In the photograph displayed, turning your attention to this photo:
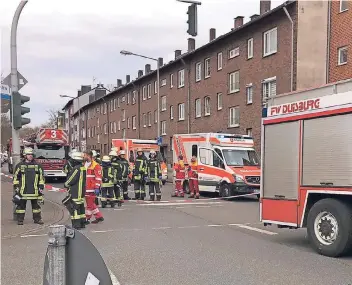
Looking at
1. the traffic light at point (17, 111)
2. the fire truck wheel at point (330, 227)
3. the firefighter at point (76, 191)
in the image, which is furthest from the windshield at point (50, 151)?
the fire truck wheel at point (330, 227)

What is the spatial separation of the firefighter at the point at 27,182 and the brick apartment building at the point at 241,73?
15063 mm

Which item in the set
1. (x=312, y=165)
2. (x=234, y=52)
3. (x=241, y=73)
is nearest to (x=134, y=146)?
(x=241, y=73)

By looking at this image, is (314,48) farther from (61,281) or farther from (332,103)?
(61,281)

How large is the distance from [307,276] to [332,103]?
9.49 feet

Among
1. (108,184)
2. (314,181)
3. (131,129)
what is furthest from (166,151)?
(314,181)

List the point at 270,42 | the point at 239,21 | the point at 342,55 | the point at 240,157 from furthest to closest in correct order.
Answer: the point at 239,21 < the point at 270,42 < the point at 342,55 < the point at 240,157

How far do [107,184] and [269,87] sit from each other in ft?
49.3

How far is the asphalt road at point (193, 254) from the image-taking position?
6012 millimetres

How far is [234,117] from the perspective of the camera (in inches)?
1209

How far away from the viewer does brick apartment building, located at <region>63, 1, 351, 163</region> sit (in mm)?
24422

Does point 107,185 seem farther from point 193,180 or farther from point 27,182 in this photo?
point 193,180

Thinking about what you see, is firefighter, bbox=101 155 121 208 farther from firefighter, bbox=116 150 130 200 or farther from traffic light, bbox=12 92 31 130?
traffic light, bbox=12 92 31 130

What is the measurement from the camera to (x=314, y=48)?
24594 mm

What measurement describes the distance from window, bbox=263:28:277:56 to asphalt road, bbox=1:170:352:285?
1666 centimetres
